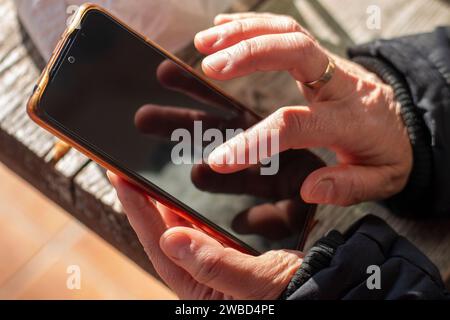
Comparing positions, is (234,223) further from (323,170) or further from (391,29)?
(391,29)

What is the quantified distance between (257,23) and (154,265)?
0.34 metres

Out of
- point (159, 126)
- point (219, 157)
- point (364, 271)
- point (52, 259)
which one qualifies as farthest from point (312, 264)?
point (52, 259)

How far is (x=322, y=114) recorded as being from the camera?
0.70m

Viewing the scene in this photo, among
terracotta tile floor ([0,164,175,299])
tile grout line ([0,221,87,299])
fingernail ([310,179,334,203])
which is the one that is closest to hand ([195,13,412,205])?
fingernail ([310,179,334,203])

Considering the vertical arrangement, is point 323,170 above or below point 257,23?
below

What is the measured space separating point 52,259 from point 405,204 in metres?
0.90

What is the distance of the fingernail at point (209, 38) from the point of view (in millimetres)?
696

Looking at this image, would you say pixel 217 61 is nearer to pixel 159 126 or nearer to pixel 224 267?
pixel 159 126

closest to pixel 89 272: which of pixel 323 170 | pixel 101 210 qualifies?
pixel 101 210

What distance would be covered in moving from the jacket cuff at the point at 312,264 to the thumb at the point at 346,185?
0.07 metres

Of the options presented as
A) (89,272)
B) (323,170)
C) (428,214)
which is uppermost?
(323,170)

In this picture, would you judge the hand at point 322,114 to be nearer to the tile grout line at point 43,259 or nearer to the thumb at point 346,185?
the thumb at point 346,185

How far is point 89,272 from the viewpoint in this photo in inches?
Answer: 50.9

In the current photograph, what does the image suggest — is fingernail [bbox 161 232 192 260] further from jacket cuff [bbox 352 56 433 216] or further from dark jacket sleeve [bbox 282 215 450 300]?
jacket cuff [bbox 352 56 433 216]
